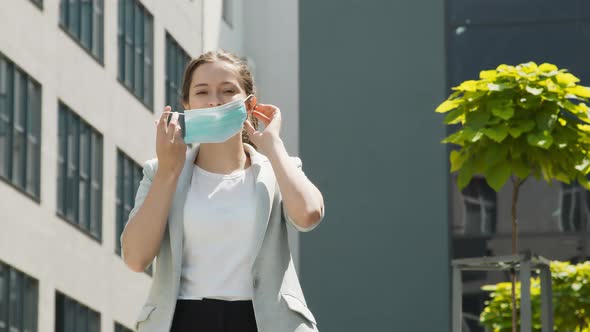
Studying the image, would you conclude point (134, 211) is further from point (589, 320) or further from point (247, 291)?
point (589, 320)

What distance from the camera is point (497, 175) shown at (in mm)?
12766

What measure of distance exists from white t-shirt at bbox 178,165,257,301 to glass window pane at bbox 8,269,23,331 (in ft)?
74.3

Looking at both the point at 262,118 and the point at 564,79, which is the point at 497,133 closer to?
the point at 564,79

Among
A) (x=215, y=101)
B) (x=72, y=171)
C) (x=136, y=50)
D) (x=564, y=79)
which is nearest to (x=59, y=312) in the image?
(x=72, y=171)

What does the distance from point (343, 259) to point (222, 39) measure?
6.61 m

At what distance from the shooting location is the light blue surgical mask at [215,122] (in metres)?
4.93

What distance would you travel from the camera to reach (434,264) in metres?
38.9

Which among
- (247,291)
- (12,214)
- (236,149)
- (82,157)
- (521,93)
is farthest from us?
(82,157)

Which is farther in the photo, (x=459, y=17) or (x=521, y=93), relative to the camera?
(x=459, y=17)

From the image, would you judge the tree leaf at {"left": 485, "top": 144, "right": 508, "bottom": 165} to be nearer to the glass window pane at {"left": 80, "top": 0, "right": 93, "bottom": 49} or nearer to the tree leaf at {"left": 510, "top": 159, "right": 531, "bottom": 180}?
the tree leaf at {"left": 510, "top": 159, "right": 531, "bottom": 180}

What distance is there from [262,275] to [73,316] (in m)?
26.3

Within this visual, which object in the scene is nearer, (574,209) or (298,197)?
(298,197)

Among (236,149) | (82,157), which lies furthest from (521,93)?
(82,157)

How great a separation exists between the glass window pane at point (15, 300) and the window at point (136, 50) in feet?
24.4
